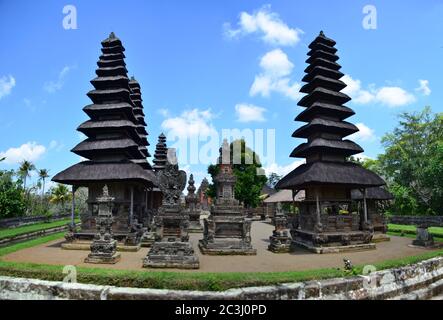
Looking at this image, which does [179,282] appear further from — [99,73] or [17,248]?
[99,73]

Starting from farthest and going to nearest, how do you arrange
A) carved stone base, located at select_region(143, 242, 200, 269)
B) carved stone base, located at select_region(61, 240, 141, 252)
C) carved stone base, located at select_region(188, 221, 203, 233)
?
carved stone base, located at select_region(188, 221, 203, 233) → carved stone base, located at select_region(61, 240, 141, 252) → carved stone base, located at select_region(143, 242, 200, 269)

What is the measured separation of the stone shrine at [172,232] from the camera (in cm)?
1091

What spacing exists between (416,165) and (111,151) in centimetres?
3666

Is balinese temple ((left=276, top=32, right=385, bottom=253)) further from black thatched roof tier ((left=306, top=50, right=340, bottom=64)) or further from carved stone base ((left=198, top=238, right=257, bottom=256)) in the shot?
carved stone base ((left=198, top=238, right=257, bottom=256))

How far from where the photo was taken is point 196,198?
26.4m

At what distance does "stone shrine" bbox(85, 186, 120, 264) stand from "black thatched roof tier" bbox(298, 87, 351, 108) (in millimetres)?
14059

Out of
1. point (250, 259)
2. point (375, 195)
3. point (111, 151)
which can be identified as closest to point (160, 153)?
point (111, 151)

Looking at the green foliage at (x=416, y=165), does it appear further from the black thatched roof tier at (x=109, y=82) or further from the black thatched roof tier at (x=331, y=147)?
the black thatched roof tier at (x=109, y=82)

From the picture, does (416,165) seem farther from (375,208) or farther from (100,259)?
(100,259)

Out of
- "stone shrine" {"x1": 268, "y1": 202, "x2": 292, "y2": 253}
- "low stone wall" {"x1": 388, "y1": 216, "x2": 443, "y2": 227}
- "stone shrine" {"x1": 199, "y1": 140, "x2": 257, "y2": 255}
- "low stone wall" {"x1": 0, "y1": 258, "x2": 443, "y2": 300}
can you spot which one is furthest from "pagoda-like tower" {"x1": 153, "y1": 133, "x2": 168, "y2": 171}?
"low stone wall" {"x1": 388, "y1": 216, "x2": 443, "y2": 227}

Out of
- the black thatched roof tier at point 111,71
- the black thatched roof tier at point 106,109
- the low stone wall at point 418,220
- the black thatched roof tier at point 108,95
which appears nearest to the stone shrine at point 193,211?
the black thatched roof tier at point 106,109

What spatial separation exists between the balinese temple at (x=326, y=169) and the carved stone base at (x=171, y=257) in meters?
7.22

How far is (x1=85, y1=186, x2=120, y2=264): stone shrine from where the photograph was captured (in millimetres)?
11727
